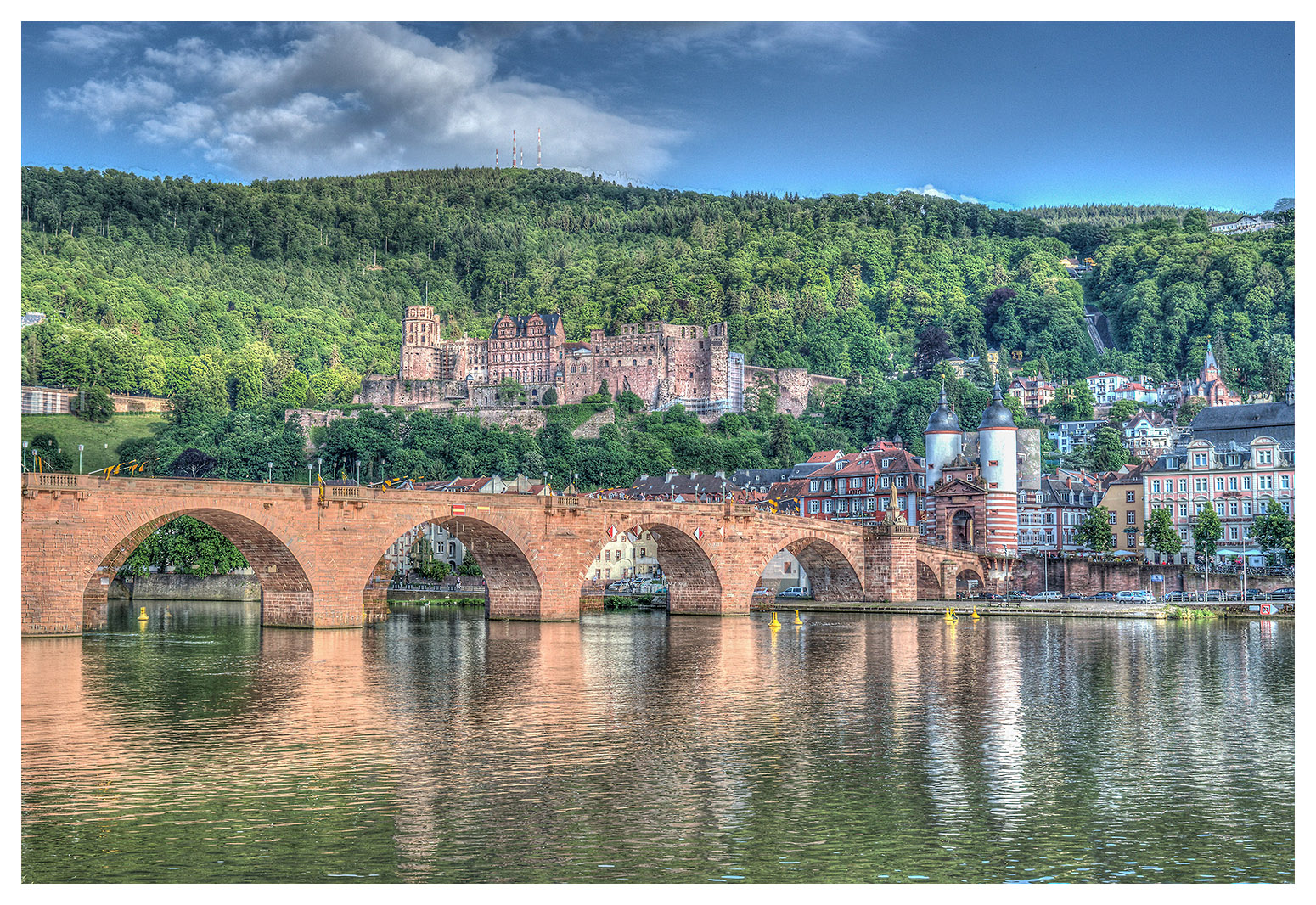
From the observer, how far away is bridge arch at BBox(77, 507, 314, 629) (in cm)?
3872

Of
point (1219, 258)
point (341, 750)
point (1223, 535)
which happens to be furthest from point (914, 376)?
point (341, 750)

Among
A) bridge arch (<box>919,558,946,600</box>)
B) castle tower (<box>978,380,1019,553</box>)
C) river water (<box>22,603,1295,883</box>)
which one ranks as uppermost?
castle tower (<box>978,380,1019,553</box>)

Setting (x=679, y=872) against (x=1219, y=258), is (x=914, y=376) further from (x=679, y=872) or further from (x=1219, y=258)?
(x=679, y=872)

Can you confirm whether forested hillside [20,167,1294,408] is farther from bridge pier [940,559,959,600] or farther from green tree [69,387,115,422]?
bridge pier [940,559,959,600]

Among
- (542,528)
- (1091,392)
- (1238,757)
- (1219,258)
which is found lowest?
(1238,757)

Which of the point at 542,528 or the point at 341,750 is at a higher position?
the point at 542,528

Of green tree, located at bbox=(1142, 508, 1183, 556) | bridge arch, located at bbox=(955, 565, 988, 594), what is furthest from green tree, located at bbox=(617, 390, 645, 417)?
green tree, located at bbox=(1142, 508, 1183, 556)

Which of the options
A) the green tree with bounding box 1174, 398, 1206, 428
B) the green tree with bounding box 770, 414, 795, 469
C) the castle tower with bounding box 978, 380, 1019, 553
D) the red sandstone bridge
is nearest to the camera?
the red sandstone bridge

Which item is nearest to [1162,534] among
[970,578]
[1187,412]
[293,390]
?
[970,578]

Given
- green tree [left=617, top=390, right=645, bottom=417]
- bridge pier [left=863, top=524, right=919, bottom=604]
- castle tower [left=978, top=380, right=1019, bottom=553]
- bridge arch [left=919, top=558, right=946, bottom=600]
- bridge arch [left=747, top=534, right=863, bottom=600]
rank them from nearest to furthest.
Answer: bridge arch [left=747, top=534, right=863, bottom=600] < bridge pier [left=863, top=524, right=919, bottom=604] < bridge arch [left=919, top=558, right=946, bottom=600] < castle tower [left=978, top=380, right=1019, bottom=553] < green tree [left=617, top=390, right=645, bottom=417]

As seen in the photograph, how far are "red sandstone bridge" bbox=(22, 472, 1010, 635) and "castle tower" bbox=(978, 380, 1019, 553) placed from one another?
9518 millimetres

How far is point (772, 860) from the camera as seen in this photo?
49.2ft

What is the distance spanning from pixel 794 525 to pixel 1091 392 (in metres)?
74.7

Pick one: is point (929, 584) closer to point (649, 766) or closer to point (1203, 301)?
point (649, 766)
